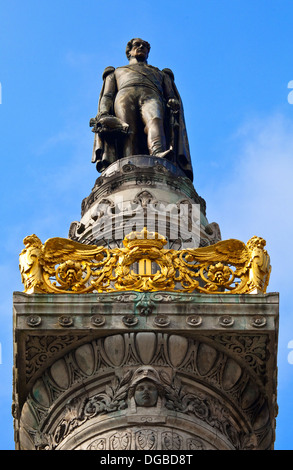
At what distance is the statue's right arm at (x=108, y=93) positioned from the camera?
4212 cm

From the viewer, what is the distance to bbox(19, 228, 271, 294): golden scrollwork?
3216 cm

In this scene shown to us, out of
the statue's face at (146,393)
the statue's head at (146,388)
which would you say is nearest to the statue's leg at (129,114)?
the statue's head at (146,388)

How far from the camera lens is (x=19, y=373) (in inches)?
1235

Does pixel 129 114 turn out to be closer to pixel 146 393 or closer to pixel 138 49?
pixel 138 49

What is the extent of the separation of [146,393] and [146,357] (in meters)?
0.99

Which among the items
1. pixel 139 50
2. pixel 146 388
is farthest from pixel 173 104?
pixel 146 388

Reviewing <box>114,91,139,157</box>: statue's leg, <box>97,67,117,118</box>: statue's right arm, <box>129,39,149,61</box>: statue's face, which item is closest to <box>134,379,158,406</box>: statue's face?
<box>114,91,139,157</box>: statue's leg

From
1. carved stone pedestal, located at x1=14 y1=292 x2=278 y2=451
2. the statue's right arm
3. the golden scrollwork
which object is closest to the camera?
carved stone pedestal, located at x1=14 y1=292 x2=278 y2=451

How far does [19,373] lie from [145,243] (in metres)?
4.00

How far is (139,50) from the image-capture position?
147 feet

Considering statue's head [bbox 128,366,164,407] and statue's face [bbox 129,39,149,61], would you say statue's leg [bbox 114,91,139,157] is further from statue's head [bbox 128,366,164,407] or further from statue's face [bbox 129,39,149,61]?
statue's head [bbox 128,366,164,407]

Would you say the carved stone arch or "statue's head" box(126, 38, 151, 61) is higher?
"statue's head" box(126, 38, 151, 61)

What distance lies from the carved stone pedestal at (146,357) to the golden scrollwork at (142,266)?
715 millimetres

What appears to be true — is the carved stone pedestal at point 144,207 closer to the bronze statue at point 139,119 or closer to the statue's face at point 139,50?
the bronze statue at point 139,119
